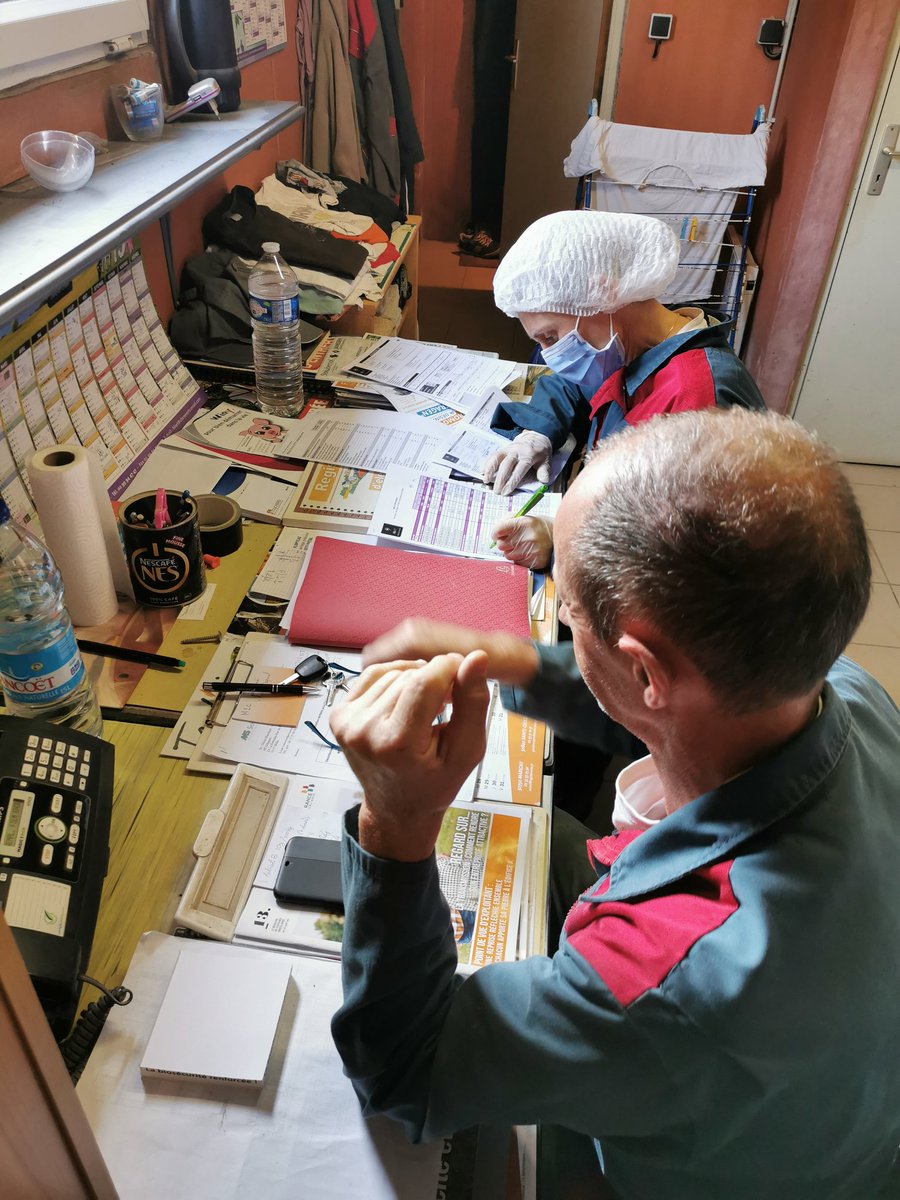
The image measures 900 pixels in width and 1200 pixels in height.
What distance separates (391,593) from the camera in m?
1.32

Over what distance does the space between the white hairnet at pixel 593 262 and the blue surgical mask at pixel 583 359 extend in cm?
6

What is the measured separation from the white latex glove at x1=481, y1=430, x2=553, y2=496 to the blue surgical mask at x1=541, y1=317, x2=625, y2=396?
144mm

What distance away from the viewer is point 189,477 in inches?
62.4

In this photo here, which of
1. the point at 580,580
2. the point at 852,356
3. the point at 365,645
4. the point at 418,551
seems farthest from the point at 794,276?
the point at 580,580

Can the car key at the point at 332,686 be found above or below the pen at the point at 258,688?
below

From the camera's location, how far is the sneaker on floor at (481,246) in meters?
4.73

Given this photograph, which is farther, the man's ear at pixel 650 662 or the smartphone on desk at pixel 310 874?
the smartphone on desk at pixel 310 874

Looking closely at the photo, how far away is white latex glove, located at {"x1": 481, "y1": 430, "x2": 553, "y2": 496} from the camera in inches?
64.2

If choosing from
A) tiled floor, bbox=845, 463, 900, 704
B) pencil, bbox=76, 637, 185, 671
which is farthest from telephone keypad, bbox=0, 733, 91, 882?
tiled floor, bbox=845, 463, 900, 704

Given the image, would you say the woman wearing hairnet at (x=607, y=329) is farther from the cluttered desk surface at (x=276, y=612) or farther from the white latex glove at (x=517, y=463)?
the cluttered desk surface at (x=276, y=612)

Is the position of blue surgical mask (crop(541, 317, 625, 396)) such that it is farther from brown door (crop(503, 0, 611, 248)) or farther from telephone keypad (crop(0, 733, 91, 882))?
brown door (crop(503, 0, 611, 248))

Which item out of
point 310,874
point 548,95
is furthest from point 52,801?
point 548,95

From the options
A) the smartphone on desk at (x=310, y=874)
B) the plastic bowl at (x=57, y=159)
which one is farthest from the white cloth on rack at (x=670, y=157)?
the smartphone on desk at (x=310, y=874)

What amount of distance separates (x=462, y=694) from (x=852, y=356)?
10.2ft
